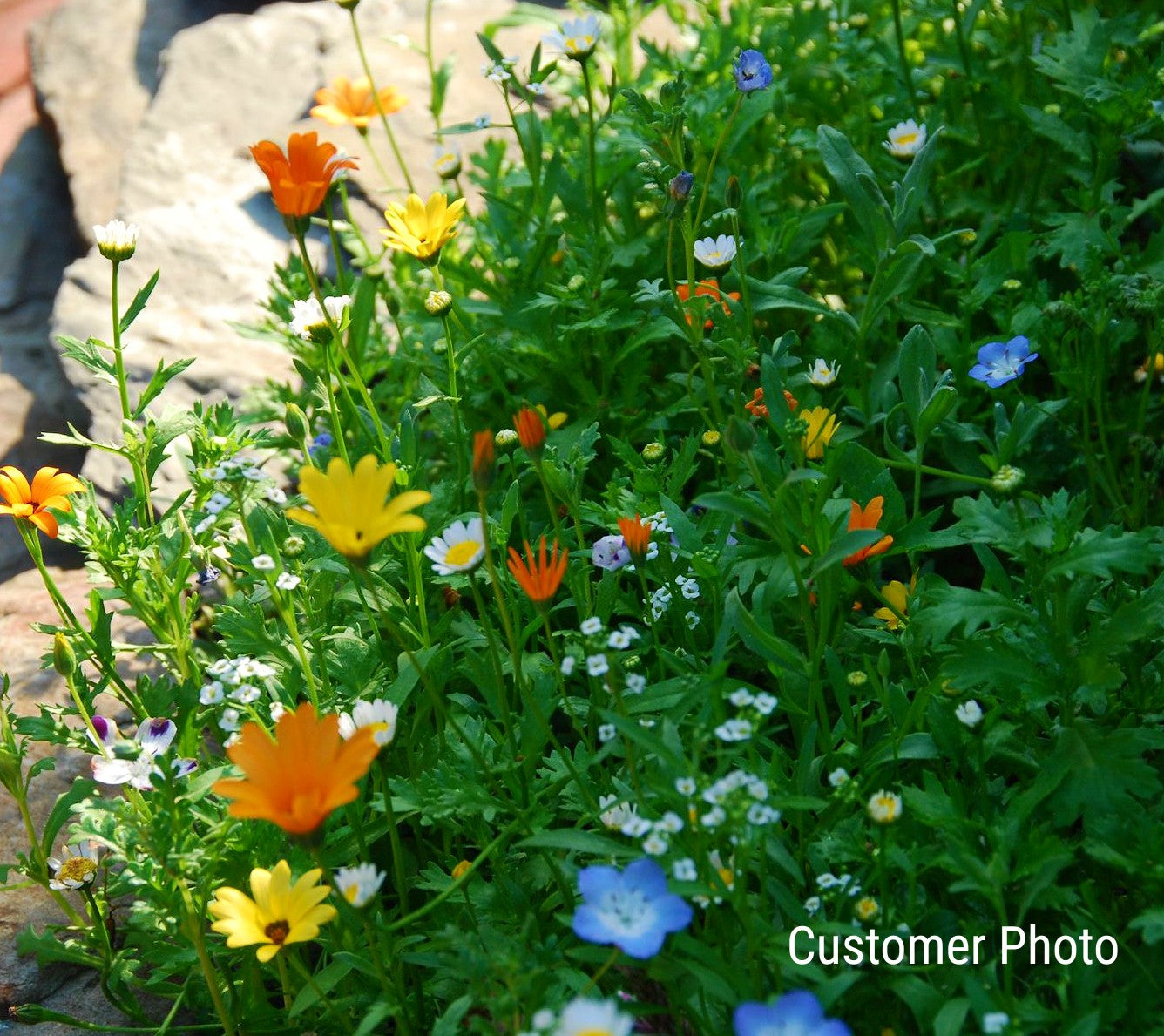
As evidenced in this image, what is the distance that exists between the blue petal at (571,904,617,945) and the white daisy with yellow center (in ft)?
1.35

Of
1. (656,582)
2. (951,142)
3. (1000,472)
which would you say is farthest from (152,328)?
(1000,472)

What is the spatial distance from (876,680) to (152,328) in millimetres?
1739

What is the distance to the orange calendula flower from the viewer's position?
8.59 feet

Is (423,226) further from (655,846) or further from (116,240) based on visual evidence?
(655,846)

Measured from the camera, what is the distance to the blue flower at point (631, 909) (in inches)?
45.3

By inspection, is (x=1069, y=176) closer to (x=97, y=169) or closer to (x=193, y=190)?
(x=193, y=190)

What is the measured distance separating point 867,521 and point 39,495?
1107 millimetres

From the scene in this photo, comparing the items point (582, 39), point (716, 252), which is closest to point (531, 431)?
point (716, 252)

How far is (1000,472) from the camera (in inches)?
55.3

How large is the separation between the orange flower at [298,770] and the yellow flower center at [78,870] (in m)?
0.50

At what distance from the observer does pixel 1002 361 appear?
190 cm

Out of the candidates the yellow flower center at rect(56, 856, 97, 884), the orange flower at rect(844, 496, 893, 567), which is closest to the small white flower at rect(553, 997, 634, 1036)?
the orange flower at rect(844, 496, 893, 567)

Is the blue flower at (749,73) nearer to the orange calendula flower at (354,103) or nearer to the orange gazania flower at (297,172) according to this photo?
the orange gazania flower at (297,172)

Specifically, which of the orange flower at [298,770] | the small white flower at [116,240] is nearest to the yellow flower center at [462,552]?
the orange flower at [298,770]
